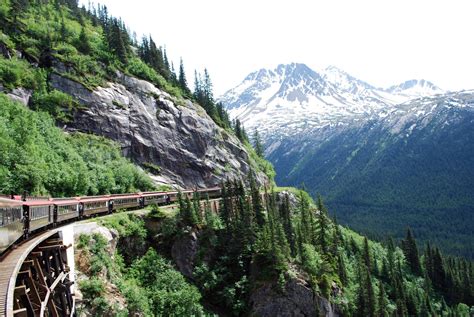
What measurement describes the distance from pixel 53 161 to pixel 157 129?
35.0 metres

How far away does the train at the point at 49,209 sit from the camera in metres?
23.2

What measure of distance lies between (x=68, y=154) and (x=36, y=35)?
42.2 meters

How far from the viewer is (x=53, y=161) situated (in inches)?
2227

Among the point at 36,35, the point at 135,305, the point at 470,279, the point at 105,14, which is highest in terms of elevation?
the point at 105,14

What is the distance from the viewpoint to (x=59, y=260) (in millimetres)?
28172

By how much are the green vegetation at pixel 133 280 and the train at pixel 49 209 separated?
126 inches

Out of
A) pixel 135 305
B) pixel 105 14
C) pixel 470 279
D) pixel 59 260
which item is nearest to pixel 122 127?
pixel 135 305

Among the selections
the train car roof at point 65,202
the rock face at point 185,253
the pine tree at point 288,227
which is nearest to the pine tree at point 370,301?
the pine tree at point 288,227

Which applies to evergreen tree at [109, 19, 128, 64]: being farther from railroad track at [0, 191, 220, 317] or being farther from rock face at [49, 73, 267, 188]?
railroad track at [0, 191, 220, 317]

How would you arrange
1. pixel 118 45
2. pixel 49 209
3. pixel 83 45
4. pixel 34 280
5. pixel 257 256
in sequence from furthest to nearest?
pixel 118 45 → pixel 83 45 → pixel 257 256 → pixel 49 209 → pixel 34 280

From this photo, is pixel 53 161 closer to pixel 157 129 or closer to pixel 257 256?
pixel 257 256

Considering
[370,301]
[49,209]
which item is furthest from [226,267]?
[370,301]

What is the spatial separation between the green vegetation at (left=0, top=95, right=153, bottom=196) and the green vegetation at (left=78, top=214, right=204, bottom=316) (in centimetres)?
1258

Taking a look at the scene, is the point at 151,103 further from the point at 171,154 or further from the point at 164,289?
the point at 164,289
